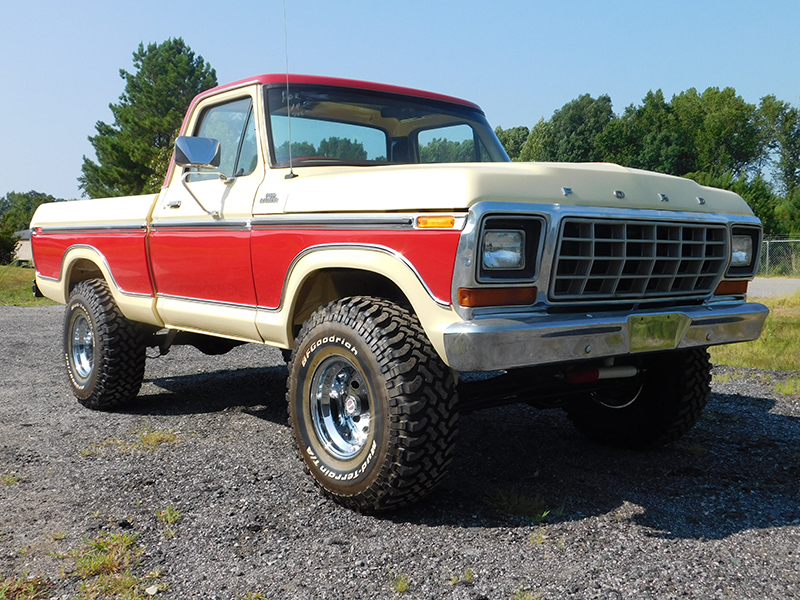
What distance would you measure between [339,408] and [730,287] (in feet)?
7.05

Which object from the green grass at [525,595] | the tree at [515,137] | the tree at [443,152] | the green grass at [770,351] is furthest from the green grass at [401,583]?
the tree at [515,137]

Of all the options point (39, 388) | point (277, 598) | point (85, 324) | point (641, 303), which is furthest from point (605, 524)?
Result: point (39, 388)

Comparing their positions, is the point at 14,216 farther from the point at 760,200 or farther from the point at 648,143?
the point at 760,200

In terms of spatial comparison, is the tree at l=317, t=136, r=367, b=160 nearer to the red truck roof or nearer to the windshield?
the windshield

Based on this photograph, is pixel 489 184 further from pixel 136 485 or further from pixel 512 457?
pixel 136 485

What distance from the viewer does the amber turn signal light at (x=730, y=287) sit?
12.7 ft

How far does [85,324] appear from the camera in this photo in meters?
5.85

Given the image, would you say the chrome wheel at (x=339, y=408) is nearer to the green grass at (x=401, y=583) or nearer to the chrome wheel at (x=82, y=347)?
the green grass at (x=401, y=583)

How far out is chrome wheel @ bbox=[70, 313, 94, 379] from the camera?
584 cm

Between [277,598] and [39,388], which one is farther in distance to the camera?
[39,388]

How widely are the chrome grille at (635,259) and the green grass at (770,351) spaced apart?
13.5 feet

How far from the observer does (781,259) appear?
27.6 meters

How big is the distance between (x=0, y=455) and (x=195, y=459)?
1200mm

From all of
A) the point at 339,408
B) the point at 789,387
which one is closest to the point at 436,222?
the point at 339,408
